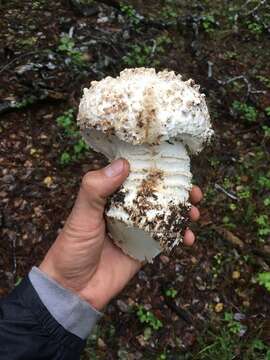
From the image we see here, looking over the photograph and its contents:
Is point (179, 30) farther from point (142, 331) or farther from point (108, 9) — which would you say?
point (142, 331)

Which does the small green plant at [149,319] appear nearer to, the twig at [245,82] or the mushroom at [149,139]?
the mushroom at [149,139]

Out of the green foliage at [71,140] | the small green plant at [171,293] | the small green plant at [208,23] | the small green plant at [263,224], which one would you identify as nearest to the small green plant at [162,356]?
the small green plant at [171,293]

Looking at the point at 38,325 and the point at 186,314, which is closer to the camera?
the point at 38,325

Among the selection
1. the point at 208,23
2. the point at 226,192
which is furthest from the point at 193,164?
the point at 208,23

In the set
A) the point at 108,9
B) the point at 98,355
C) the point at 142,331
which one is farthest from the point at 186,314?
the point at 108,9

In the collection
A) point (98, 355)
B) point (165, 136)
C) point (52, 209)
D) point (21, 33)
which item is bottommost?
point (98, 355)

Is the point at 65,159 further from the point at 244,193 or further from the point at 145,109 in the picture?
the point at 145,109
